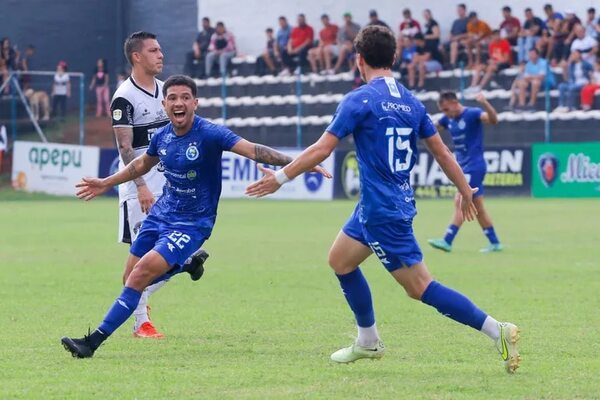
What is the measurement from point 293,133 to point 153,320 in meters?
24.9

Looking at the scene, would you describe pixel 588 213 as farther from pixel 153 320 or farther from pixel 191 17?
pixel 191 17

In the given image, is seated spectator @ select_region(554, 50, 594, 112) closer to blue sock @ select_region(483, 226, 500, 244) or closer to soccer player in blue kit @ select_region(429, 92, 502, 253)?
soccer player in blue kit @ select_region(429, 92, 502, 253)

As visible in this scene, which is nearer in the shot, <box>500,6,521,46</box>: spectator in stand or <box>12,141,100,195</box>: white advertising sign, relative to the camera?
<box>12,141,100,195</box>: white advertising sign

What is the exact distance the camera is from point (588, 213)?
80.9 ft

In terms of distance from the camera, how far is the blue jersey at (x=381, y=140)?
7715mm

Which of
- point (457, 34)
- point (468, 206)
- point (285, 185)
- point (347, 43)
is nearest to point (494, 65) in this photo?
point (457, 34)

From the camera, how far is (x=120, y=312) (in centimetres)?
855

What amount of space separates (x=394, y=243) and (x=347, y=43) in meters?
28.6

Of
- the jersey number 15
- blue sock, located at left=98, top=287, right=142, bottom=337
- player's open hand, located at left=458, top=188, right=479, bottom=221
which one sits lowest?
blue sock, located at left=98, top=287, right=142, bottom=337

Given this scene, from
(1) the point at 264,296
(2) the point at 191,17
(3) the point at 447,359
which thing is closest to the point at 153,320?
(1) the point at 264,296

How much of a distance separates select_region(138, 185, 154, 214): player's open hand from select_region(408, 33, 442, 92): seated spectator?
25.1 metres

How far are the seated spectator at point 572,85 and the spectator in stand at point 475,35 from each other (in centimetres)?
304

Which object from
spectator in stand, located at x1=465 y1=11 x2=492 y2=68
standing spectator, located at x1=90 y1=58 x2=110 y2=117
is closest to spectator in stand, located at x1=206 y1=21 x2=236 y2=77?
standing spectator, located at x1=90 y1=58 x2=110 y2=117

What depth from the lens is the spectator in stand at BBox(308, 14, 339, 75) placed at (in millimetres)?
36062
